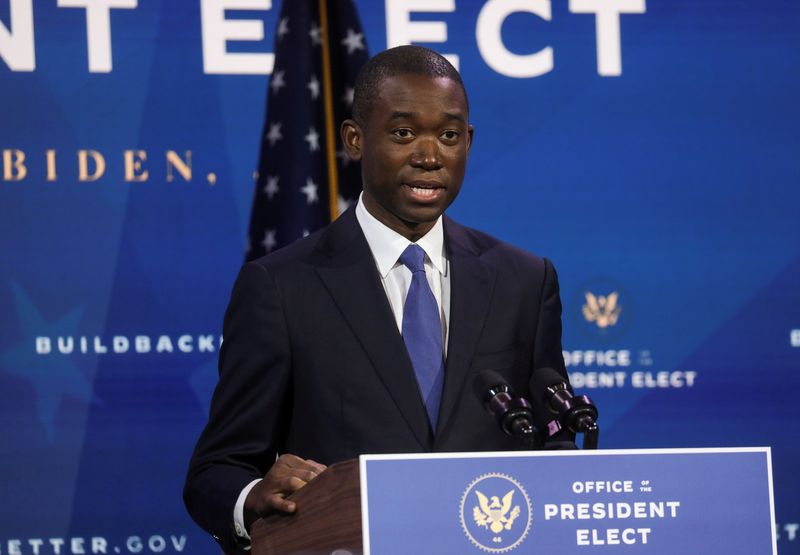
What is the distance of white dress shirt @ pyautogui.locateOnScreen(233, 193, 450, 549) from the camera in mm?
2613

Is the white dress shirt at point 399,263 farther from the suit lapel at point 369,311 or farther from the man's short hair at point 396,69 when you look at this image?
the man's short hair at point 396,69

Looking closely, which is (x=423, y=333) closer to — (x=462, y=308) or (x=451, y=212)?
(x=462, y=308)

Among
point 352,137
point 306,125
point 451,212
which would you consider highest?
point 306,125

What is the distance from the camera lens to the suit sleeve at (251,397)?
98.1 inches

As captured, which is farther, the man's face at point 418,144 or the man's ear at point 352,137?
the man's ear at point 352,137

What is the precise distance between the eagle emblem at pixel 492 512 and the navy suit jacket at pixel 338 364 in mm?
656

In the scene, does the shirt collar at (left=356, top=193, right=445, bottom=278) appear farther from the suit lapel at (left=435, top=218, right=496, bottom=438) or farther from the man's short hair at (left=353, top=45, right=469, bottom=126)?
the man's short hair at (left=353, top=45, right=469, bottom=126)

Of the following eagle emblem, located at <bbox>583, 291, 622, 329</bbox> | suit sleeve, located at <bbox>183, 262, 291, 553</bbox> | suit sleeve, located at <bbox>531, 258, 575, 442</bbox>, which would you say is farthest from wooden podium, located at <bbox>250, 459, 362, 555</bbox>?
eagle emblem, located at <bbox>583, 291, 622, 329</bbox>

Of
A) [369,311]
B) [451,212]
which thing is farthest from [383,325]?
[451,212]

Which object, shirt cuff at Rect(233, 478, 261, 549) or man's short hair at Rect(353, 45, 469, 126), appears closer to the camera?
shirt cuff at Rect(233, 478, 261, 549)

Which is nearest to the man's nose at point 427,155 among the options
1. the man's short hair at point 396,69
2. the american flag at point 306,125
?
the man's short hair at point 396,69

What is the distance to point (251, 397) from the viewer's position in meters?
2.51

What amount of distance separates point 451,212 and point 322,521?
8.35ft

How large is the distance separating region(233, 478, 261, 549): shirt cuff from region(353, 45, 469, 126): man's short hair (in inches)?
32.0
